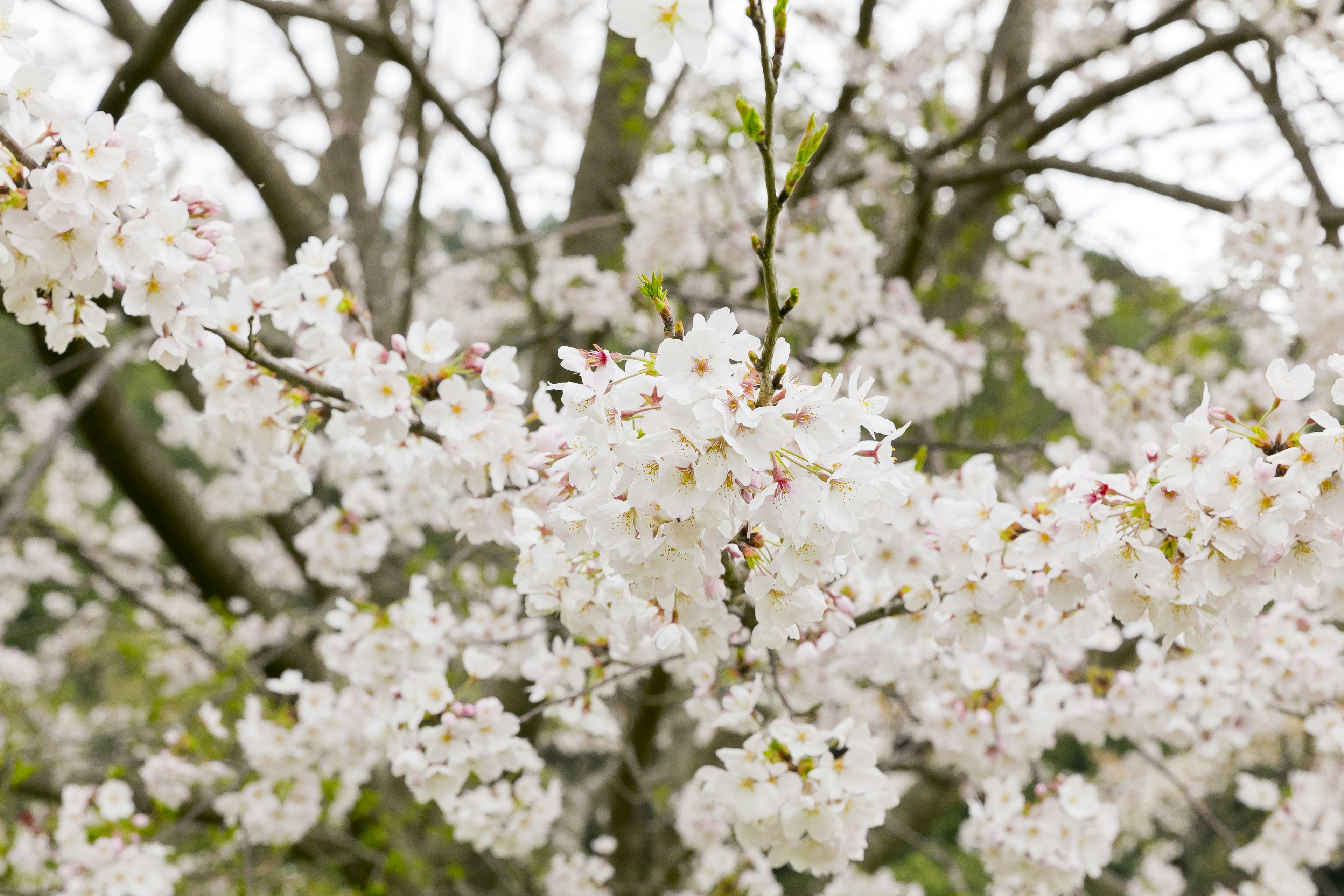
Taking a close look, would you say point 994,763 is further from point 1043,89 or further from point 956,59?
point 956,59

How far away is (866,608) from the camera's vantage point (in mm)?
1873

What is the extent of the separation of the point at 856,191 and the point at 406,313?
8.51ft

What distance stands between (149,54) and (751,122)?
7.93ft

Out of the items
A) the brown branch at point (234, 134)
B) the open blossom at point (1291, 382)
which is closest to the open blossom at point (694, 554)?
the open blossom at point (1291, 382)

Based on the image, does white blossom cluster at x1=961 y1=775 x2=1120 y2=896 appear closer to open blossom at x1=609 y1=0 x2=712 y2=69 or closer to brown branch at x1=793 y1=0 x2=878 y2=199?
open blossom at x1=609 y1=0 x2=712 y2=69

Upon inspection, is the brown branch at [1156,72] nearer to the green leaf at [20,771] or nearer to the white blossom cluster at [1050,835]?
the white blossom cluster at [1050,835]

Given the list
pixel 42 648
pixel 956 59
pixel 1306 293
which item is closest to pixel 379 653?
pixel 1306 293

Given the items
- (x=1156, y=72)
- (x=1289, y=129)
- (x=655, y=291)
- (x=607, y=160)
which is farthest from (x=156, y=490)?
(x=1289, y=129)

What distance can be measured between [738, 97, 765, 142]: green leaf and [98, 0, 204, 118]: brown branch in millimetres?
2227

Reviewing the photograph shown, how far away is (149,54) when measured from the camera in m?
2.56

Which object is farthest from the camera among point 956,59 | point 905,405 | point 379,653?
point 956,59

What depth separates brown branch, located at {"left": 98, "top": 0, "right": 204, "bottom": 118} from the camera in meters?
2.47

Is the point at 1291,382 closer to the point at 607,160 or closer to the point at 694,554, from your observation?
the point at 694,554

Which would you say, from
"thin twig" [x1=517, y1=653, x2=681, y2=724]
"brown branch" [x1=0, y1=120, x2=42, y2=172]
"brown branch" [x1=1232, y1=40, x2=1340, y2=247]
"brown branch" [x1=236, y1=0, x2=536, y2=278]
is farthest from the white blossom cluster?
"brown branch" [x1=236, y1=0, x2=536, y2=278]
